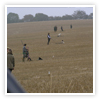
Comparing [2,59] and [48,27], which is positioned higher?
[48,27]

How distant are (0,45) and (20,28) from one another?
45097 millimetres

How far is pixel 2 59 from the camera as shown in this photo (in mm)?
6816
